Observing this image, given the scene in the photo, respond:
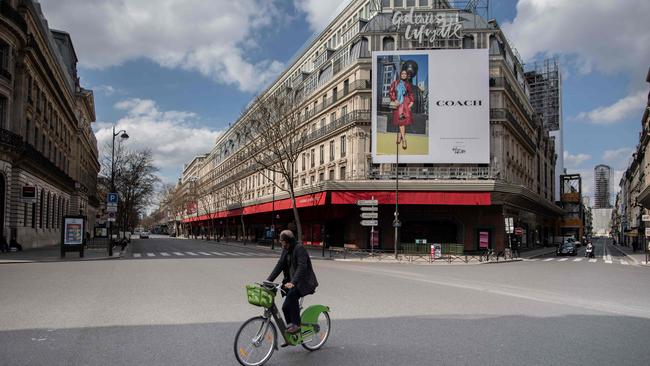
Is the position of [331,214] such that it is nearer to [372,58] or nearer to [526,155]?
[372,58]

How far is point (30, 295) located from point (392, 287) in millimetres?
9641

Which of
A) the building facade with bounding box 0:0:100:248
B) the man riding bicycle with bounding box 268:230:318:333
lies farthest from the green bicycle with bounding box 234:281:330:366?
the building facade with bounding box 0:0:100:248

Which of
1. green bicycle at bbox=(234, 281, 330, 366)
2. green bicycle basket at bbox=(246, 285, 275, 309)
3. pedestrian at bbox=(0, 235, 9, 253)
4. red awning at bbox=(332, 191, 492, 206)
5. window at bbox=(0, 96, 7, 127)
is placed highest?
window at bbox=(0, 96, 7, 127)

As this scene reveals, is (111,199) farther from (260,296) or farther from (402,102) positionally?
(260,296)

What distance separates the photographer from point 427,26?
4481cm

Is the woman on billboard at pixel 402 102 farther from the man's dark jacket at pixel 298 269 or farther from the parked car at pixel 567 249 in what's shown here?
the man's dark jacket at pixel 298 269

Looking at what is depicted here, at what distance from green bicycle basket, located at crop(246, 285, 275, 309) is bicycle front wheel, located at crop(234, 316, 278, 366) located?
0.58 feet

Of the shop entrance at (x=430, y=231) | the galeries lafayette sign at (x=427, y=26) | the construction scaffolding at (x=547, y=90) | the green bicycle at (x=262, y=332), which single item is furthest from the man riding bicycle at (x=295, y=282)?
the construction scaffolding at (x=547, y=90)

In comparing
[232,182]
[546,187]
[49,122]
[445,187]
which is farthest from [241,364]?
[546,187]

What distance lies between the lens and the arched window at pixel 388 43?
46125 millimetres

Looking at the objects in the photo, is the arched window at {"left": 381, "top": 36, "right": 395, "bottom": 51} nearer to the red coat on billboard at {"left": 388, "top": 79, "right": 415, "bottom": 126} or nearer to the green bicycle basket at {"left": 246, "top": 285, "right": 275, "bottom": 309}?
the red coat on billboard at {"left": 388, "top": 79, "right": 415, "bottom": 126}

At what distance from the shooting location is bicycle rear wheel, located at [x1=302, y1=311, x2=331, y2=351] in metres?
7.14

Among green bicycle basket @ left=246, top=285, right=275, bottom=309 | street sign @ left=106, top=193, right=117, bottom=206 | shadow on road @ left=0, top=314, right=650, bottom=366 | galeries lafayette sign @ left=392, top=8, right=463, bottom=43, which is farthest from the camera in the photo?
galeries lafayette sign @ left=392, top=8, right=463, bottom=43

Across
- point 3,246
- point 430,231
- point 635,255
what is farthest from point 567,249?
point 3,246
